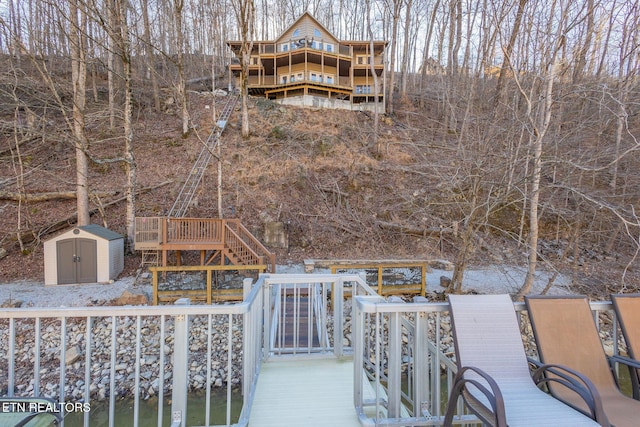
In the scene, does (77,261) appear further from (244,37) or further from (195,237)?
(244,37)

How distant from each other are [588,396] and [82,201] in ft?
41.3

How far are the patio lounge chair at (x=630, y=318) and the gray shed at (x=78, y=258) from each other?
34.3 feet

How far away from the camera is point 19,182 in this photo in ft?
37.8

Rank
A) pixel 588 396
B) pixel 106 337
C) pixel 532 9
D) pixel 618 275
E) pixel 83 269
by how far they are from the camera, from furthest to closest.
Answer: pixel 83 269
pixel 618 275
pixel 106 337
pixel 532 9
pixel 588 396

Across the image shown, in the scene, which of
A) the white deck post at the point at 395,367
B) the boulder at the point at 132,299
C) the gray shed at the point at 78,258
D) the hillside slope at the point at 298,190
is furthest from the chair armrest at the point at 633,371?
the gray shed at the point at 78,258

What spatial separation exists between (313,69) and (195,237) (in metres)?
18.8

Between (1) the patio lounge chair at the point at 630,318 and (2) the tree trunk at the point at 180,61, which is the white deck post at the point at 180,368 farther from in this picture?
(2) the tree trunk at the point at 180,61

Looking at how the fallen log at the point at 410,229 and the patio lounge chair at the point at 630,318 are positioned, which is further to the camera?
the fallen log at the point at 410,229

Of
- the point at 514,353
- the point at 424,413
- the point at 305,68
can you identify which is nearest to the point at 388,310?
the point at 424,413

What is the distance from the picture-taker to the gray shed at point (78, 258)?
843cm

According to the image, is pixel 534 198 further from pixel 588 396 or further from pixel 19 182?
pixel 19 182

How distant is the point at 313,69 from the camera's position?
23.6 metres

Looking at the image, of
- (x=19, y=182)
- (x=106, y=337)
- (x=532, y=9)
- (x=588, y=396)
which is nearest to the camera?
(x=588, y=396)

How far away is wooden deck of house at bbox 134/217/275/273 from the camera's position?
893 centimetres
